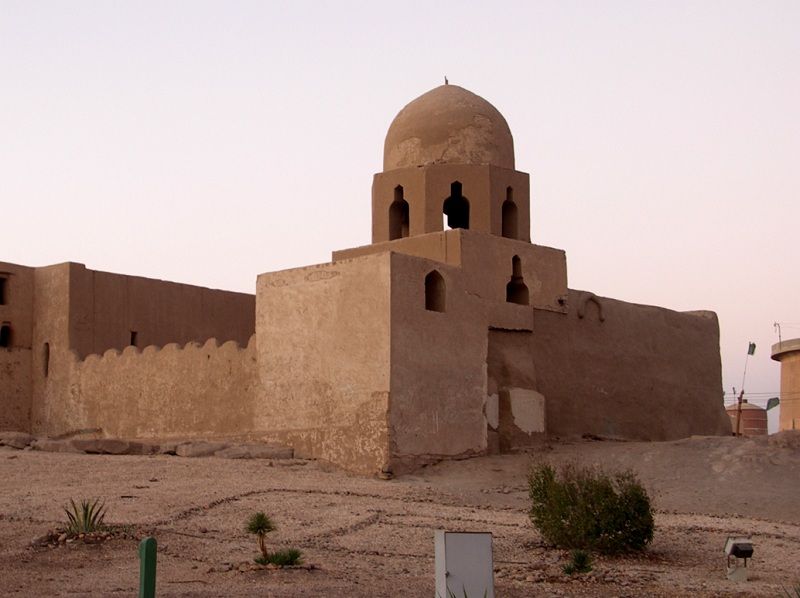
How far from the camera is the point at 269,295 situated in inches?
727

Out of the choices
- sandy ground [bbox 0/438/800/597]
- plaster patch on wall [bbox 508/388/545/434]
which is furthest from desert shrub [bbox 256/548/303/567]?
plaster patch on wall [bbox 508/388/545/434]

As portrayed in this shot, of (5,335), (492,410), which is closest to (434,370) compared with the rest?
(492,410)

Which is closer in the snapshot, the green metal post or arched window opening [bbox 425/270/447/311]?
the green metal post

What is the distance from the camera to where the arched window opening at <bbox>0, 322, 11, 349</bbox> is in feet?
75.2

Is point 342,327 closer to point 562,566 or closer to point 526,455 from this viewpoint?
point 526,455

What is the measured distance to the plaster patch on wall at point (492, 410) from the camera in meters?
18.1

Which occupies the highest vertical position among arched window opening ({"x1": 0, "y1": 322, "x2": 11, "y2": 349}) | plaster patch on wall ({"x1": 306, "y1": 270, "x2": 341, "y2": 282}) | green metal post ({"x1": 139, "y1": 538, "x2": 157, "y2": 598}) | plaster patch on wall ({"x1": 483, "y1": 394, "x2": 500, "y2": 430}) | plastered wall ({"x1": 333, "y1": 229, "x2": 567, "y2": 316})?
plastered wall ({"x1": 333, "y1": 229, "x2": 567, "y2": 316})

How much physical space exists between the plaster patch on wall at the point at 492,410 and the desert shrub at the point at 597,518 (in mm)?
6168

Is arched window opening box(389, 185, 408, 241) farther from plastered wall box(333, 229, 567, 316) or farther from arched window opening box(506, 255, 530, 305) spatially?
arched window opening box(506, 255, 530, 305)

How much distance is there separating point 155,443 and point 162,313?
18.0ft

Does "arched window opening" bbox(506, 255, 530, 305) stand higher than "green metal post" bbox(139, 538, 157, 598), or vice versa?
"arched window opening" bbox(506, 255, 530, 305)

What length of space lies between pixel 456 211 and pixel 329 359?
196 inches

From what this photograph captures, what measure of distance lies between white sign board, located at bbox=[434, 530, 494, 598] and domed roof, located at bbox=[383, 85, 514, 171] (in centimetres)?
1198

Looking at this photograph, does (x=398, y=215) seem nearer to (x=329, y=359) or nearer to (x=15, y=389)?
(x=329, y=359)
